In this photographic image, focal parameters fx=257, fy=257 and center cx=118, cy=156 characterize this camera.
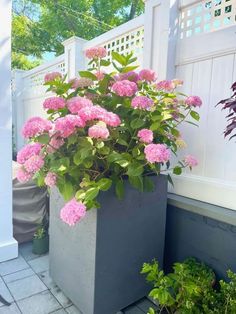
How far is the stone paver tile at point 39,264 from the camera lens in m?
2.28

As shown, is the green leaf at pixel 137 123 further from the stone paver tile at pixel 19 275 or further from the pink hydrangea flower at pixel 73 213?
the stone paver tile at pixel 19 275

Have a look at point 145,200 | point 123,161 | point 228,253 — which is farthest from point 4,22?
point 228,253

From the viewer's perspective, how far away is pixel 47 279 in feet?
7.04

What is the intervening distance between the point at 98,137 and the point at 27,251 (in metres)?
1.80

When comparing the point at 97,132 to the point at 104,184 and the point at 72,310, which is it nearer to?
the point at 104,184

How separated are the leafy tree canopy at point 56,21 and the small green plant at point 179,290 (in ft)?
32.7

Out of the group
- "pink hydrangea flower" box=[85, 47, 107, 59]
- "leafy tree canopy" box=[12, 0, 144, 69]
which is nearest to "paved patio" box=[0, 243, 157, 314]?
"pink hydrangea flower" box=[85, 47, 107, 59]

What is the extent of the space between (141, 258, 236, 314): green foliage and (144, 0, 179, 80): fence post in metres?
1.56

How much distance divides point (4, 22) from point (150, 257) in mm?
2336

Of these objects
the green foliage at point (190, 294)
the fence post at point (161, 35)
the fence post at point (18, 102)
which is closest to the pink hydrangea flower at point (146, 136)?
the green foliage at point (190, 294)

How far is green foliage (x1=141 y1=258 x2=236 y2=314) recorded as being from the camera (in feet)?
4.72

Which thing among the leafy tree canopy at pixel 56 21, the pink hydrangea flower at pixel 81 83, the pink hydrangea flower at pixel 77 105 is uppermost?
the leafy tree canopy at pixel 56 21

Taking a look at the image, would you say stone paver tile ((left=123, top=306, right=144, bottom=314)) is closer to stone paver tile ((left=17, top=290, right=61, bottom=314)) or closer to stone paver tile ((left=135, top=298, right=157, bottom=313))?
stone paver tile ((left=135, top=298, right=157, bottom=313))

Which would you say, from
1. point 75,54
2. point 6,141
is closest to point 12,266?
point 6,141
